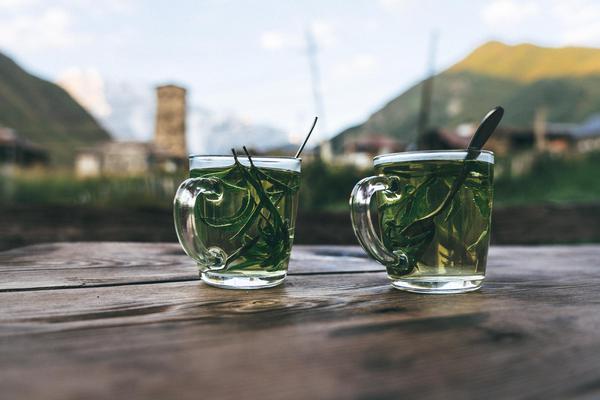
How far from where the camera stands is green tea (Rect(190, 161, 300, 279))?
75 centimetres

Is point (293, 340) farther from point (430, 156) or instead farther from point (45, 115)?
point (45, 115)

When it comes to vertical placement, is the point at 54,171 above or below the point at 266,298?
above

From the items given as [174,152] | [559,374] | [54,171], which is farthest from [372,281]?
[174,152]

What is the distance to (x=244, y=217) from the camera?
0.75 m

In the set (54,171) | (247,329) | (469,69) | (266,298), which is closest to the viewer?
(247,329)

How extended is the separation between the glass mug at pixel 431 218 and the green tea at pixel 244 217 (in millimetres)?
107

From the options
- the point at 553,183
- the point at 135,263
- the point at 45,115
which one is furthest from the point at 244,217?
the point at 45,115

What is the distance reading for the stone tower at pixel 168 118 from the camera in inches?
1005

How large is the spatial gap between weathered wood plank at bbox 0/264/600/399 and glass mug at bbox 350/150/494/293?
37 millimetres

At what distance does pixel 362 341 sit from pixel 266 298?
235mm

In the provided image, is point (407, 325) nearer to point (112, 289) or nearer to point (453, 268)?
point (453, 268)

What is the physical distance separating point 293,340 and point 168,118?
1035 inches

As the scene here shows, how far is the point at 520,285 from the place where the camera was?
850 millimetres

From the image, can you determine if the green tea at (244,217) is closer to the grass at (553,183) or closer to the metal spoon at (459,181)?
the metal spoon at (459,181)
